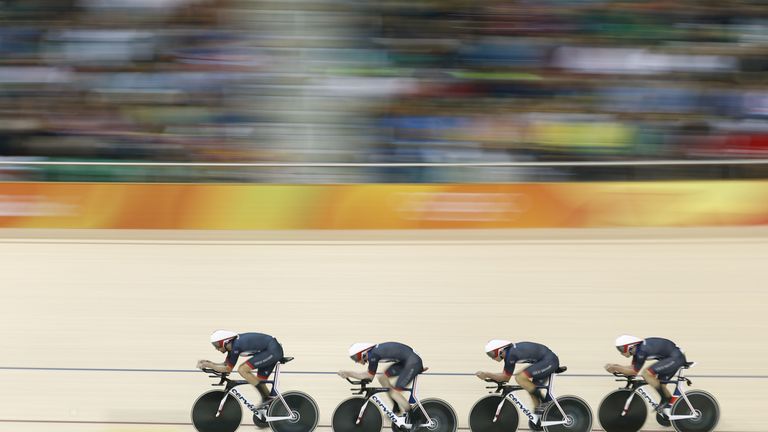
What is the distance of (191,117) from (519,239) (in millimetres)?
3784

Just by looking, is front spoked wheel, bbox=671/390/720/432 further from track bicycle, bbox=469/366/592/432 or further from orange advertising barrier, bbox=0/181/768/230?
orange advertising barrier, bbox=0/181/768/230

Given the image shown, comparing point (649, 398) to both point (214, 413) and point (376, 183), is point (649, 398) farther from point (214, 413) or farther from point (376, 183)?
point (376, 183)

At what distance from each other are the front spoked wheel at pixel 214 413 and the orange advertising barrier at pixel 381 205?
15.0ft

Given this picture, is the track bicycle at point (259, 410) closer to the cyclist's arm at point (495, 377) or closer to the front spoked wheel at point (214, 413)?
the front spoked wheel at point (214, 413)

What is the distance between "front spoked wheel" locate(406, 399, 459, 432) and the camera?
183 inches

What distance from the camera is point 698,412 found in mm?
4809

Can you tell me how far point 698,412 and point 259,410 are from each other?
2.13 metres

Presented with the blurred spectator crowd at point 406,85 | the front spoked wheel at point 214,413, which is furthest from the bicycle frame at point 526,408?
the blurred spectator crowd at point 406,85

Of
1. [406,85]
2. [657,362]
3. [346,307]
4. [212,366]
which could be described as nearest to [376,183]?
[406,85]

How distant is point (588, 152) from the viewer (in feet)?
32.6

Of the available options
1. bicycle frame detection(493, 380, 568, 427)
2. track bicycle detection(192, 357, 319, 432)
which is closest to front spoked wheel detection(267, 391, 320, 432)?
track bicycle detection(192, 357, 319, 432)

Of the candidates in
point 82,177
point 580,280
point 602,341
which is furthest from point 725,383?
point 82,177

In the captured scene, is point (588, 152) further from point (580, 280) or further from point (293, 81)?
point (293, 81)

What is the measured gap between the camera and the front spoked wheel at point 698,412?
15.7 ft
